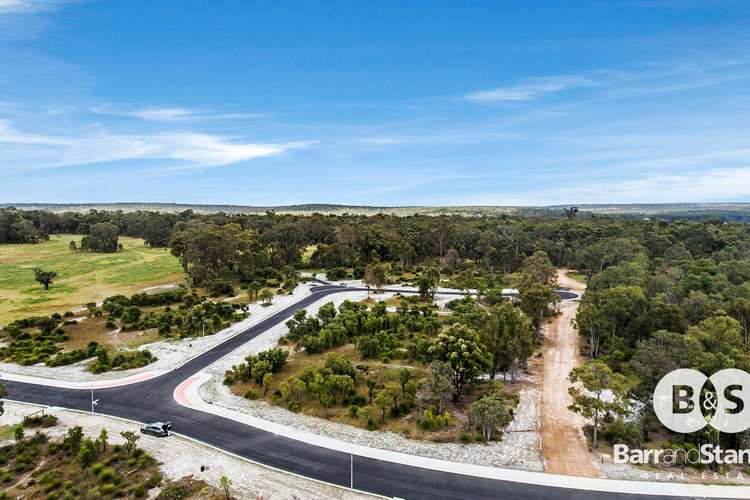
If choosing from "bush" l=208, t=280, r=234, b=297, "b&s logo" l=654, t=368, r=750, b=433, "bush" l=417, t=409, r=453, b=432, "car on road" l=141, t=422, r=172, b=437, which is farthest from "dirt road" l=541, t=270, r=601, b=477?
"bush" l=208, t=280, r=234, b=297

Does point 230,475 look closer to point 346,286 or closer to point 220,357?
point 220,357

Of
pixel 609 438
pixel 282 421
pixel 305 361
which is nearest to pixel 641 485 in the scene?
pixel 609 438

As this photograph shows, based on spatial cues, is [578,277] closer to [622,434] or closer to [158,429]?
[622,434]

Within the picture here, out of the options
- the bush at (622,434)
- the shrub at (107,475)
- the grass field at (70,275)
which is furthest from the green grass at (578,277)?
the shrub at (107,475)

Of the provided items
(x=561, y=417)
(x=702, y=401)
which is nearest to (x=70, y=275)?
(x=561, y=417)

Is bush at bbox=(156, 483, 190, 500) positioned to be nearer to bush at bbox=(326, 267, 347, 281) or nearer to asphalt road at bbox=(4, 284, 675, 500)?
asphalt road at bbox=(4, 284, 675, 500)
